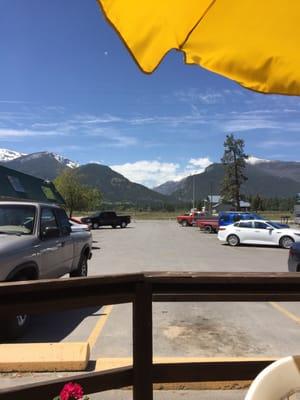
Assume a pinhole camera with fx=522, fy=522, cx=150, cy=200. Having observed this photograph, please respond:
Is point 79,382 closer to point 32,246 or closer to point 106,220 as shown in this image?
point 32,246

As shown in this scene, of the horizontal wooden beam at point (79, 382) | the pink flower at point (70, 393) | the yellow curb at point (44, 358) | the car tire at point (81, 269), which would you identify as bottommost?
the yellow curb at point (44, 358)

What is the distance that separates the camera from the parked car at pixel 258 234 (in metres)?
27.0

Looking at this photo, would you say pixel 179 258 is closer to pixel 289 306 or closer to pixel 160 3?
pixel 289 306

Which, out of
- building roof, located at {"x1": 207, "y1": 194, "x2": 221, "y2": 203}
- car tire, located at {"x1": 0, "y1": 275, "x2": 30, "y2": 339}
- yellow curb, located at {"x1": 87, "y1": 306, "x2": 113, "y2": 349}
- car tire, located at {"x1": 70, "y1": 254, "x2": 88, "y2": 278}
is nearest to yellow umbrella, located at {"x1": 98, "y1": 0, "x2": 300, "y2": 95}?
car tire, located at {"x1": 0, "y1": 275, "x2": 30, "y2": 339}

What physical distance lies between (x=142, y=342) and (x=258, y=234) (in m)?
25.3

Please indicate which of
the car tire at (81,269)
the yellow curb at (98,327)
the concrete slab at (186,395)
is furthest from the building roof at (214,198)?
the concrete slab at (186,395)

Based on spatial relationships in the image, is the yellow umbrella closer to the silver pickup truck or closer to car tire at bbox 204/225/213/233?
the silver pickup truck

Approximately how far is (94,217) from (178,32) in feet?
173

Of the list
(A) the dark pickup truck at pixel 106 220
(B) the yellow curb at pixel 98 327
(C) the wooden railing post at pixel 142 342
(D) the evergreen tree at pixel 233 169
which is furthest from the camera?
(D) the evergreen tree at pixel 233 169

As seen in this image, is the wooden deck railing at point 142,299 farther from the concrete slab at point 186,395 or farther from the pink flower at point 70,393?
the concrete slab at point 186,395

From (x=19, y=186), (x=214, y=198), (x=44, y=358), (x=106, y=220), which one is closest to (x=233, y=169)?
(x=106, y=220)

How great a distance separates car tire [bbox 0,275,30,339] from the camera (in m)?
6.85

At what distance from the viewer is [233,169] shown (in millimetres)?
82938

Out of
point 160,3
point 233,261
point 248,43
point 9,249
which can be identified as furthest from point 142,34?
point 233,261
